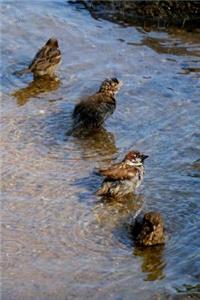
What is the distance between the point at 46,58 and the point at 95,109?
78.6 inches

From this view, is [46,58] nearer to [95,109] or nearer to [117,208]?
[95,109]

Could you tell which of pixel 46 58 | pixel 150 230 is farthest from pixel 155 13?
pixel 150 230

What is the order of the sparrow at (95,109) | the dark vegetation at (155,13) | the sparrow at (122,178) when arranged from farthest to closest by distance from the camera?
1. the dark vegetation at (155,13)
2. the sparrow at (95,109)
3. the sparrow at (122,178)

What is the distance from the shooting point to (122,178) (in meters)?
7.21

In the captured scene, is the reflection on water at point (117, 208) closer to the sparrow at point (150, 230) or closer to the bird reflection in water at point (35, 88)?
the sparrow at point (150, 230)

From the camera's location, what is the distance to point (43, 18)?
44.2ft

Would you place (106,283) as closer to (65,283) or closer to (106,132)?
(65,283)

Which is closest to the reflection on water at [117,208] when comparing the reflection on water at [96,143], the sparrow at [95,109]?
the reflection on water at [96,143]

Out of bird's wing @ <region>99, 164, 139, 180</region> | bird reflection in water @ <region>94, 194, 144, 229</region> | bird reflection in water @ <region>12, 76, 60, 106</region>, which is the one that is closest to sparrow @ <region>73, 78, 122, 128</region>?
bird reflection in water @ <region>12, 76, 60, 106</region>

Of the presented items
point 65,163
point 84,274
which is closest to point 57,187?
point 65,163

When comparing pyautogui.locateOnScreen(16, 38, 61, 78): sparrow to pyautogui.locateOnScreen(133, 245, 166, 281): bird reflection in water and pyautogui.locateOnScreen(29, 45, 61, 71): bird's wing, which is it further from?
pyautogui.locateOnScreen(133, 245, 166, 281): bird reflection in water

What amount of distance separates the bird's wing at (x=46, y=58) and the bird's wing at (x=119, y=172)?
356 cm

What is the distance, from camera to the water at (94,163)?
582 centimetres

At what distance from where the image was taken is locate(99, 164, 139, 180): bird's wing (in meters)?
7.20
